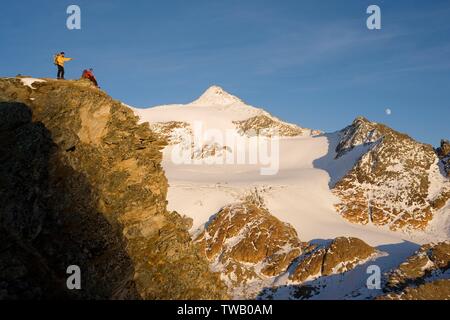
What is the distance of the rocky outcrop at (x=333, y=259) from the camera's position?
42562mm

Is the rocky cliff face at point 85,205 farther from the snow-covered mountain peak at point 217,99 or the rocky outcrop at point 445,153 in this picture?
the snow-covered mountain peak at point 217,99

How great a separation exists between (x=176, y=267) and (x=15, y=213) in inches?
312

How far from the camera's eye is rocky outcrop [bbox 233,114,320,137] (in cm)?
11481

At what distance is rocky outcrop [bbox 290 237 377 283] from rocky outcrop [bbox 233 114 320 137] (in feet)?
224

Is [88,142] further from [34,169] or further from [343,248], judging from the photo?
[343,248]

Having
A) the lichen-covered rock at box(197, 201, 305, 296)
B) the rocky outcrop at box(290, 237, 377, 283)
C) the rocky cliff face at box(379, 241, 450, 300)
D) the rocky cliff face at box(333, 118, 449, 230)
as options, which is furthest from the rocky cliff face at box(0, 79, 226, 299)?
the rocky cliff face at box(333, 118, 449, 230)

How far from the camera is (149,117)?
128500 millimetres

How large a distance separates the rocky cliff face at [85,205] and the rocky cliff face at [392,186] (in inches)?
1928

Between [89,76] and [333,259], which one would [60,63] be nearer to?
[89,76]

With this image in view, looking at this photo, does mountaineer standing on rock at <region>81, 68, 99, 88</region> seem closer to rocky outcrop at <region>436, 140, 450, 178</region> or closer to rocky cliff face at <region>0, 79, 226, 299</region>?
rocky cliff face at <region>0, 79, 226, 299</region>

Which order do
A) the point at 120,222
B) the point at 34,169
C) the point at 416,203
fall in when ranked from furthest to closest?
the point at 416,203 → the point at 120,222 → the point at 34,169

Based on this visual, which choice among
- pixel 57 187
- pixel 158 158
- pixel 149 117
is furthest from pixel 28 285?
pixel 149 117

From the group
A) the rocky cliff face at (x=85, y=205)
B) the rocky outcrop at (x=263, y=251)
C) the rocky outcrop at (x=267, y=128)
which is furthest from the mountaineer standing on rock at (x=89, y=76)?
the rocky outcrop at (x=267, y=128)

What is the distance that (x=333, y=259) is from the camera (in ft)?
142
